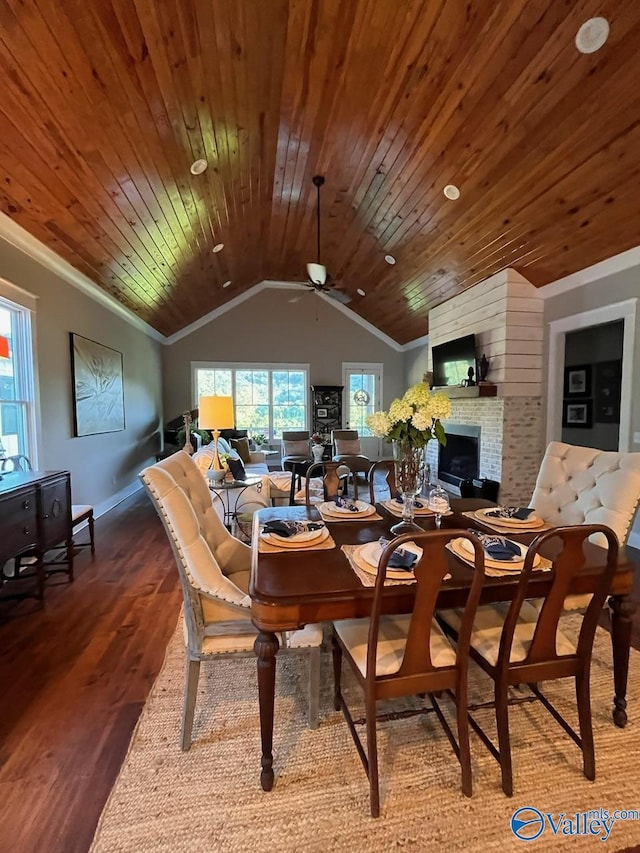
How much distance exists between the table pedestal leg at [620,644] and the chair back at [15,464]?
3.86 m

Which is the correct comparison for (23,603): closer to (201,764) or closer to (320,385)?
(201,764)

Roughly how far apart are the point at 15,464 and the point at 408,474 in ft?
10.6

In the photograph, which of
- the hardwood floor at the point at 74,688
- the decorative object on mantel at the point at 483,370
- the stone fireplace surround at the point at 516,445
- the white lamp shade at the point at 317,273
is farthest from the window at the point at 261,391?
the hardwood floor at the point at 74,688

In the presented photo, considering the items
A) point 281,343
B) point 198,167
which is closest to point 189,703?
point 198,167

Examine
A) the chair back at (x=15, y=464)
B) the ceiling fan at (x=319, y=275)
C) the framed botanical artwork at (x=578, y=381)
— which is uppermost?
the ceiling fan at (x=319, y=275)

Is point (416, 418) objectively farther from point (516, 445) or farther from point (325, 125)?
point (516, 445)

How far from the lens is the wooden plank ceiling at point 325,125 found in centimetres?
223

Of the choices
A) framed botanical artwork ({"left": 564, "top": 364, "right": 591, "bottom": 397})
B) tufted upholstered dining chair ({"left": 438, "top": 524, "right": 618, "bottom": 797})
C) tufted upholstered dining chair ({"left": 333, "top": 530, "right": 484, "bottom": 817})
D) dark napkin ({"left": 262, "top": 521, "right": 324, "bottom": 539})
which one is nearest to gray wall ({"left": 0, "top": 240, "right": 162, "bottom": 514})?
dark napkin ({"left": 262, "top": 521, "right": 324, "bottom": 539})

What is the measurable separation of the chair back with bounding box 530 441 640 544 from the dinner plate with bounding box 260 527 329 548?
1.33m

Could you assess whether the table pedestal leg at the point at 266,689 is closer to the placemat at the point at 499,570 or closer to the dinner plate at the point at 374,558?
the dinner plate at the point at 374,558

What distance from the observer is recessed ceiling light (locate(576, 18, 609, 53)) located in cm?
223

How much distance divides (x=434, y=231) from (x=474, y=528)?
3.88 metres

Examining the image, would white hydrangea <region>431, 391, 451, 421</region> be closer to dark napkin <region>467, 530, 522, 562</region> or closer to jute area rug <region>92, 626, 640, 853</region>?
dark napkin <region>467, 530, 522, 562</region>

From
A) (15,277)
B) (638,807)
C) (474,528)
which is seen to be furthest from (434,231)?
(638,807)
